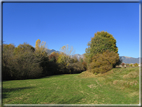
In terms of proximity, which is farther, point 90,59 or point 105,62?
point 90,59

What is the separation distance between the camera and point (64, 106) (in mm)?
5211

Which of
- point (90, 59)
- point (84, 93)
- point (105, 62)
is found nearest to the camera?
point (84, 93)

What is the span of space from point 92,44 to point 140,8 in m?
15.9

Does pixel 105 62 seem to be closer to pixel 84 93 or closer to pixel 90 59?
pixel 90 59

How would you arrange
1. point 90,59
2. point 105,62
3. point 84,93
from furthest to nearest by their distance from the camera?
point 90,59
point 105,62
point 84,93

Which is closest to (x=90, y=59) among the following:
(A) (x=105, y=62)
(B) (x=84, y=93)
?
(A) (x=105, y=62)

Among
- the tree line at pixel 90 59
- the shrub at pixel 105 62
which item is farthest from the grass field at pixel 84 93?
the tree line at pixel 90 59

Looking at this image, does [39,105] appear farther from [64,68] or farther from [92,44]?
[64,68]

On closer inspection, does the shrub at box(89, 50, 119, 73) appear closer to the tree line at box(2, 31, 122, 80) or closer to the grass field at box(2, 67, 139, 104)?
the tree line at box(2, 31, 122, 80)

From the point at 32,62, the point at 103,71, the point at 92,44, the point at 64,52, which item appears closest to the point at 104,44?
the point at 92,44

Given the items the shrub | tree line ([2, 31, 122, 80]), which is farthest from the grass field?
tree line ([2, 31, 122, 80])

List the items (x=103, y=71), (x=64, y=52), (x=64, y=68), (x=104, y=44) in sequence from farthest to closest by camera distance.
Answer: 1. (x=64, y=52)
2. (x=64, y=68)
3. (x=104, y=44)
4. (x=103, y=71)

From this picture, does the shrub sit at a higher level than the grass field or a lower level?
higher

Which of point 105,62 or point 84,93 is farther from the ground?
point 105,62
